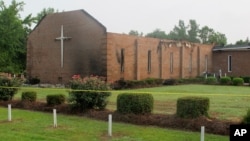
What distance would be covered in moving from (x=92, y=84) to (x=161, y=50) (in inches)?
862

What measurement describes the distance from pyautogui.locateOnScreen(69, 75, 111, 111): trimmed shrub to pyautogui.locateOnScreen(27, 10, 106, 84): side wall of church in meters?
15.1

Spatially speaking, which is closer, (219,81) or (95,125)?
(95,125)

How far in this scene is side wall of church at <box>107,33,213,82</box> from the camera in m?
30.0

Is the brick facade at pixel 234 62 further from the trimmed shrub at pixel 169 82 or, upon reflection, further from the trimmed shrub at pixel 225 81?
the trimmed shrub at pixel 169 82

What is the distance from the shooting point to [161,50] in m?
35.1

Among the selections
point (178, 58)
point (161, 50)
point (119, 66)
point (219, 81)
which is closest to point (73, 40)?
point (119, 66)

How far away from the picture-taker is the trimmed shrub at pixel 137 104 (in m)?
11.8

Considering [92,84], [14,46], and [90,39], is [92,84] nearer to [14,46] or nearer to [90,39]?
[90,39]

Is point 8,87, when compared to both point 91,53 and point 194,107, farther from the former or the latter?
point 91,53

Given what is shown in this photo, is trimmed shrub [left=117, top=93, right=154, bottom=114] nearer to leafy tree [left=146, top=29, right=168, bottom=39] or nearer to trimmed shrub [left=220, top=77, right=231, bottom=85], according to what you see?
trimmed shrub [left=220, top=77, right=231, bottom=85]

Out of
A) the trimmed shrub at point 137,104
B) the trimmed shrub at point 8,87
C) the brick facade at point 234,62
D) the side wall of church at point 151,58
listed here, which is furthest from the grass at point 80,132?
the brick facade at point 234,62

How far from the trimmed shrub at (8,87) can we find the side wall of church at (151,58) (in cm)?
1160

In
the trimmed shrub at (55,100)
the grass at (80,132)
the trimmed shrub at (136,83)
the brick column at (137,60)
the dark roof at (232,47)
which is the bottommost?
the grass at (80,132)

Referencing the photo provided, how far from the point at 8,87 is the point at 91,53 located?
12536mm
